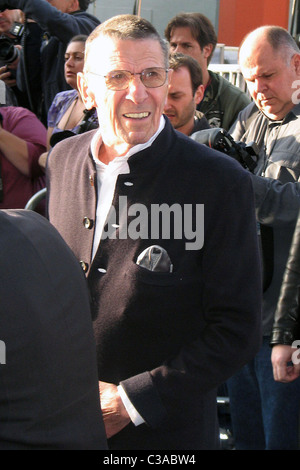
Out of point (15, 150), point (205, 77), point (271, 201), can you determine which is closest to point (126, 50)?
point (271, 201)

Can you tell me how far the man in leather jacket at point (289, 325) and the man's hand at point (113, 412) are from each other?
2.24 feet

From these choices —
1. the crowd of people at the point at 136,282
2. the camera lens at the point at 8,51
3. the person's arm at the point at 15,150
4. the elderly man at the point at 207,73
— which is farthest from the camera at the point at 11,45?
the crowd of people at the point at 136,282

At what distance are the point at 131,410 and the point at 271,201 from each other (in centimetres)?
110

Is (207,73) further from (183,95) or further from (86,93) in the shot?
(86,93)

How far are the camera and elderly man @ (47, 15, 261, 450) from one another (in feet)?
10.1

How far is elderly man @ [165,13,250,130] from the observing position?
404 centimetres

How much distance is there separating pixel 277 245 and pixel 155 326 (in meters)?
1.03

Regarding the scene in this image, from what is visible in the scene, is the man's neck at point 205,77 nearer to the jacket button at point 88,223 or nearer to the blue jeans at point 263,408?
the blue jeans at point 263,408

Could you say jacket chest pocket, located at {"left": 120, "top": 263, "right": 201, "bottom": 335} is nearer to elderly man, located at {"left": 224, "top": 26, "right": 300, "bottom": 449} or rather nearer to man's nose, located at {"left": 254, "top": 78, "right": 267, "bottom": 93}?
elderly man, located at {"left": 224, "top": 26, "right": 300, "bottom": 449}

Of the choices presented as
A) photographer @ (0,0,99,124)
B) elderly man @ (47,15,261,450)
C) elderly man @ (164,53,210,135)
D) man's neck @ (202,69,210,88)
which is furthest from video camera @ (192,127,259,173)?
photographer @ (0,0,99,124)

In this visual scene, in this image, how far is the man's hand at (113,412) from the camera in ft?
6.01

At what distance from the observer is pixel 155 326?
6.03ft
